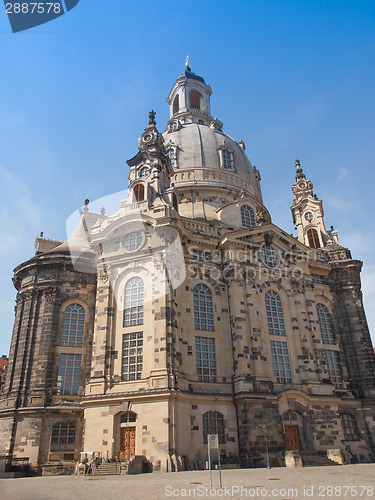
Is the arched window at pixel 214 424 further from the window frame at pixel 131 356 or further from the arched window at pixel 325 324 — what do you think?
the arched window at pixel 325 324

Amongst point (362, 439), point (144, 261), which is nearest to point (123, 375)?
point (144, 261)

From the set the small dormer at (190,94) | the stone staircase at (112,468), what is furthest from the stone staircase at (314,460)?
the small dormer at (190,94)

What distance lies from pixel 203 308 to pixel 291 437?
11.7m

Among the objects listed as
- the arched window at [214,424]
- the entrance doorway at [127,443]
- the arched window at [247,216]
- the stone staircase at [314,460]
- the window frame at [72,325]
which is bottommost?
the stone staircase at [314,460]

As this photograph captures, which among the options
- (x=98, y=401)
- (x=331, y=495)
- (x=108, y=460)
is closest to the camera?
(x=331, y=495)

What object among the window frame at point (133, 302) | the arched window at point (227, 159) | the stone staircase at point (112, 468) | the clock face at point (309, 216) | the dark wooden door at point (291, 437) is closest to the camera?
the stone staircase at point (112, 468)

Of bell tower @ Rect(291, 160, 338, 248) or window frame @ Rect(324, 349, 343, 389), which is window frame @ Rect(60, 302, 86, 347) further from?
bell tower @ Rect(291, 160, 338, 248)

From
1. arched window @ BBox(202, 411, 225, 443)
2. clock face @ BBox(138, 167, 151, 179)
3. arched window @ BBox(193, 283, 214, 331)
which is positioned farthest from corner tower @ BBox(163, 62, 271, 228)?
arched window @ BBox(202, 411, 225, 443)

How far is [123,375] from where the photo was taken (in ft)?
99.6

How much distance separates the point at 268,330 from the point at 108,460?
16090mm

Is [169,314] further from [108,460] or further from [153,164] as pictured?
[153,164]

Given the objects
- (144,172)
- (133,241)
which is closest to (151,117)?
(144,172)

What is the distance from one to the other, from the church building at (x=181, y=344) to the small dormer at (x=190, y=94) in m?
23.1

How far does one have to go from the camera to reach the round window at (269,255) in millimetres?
38125
